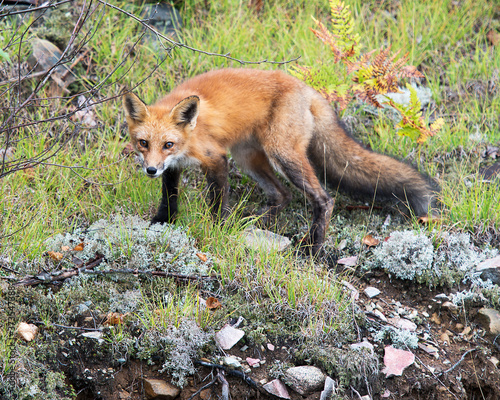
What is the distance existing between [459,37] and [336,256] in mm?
4457

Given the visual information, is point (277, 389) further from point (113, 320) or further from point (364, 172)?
point (364, 172)

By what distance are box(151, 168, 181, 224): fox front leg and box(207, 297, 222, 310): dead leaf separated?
112cm

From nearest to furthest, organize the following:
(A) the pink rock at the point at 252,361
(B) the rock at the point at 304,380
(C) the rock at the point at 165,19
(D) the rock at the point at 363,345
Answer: (B) the rock at the point at 304,380
(A) the pink rock at the point at 252,361
(D) the rock at the point at 363,345
(C) the rock at the point at 165,19

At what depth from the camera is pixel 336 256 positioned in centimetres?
446

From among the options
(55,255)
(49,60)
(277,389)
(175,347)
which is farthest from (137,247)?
(49,60)

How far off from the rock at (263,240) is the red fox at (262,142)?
0.95 feet

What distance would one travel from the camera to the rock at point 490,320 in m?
3.53

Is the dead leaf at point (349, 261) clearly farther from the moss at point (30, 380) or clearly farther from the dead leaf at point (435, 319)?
the moss at point (30, 380)

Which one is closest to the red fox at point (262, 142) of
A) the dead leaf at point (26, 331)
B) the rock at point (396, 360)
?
the rock at point (396, 360)

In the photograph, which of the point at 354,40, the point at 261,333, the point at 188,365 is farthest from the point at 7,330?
the point at 354,40

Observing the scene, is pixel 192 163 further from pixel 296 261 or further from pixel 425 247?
pixel 425 247

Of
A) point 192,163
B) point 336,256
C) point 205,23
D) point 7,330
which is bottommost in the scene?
point 336,256

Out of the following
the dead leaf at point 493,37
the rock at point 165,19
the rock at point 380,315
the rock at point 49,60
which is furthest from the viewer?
the dead leaf at point 493,37

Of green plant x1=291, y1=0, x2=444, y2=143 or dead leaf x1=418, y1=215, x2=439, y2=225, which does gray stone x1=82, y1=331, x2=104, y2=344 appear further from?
green plant x1=291, y1=0, x2=444, y2=143
